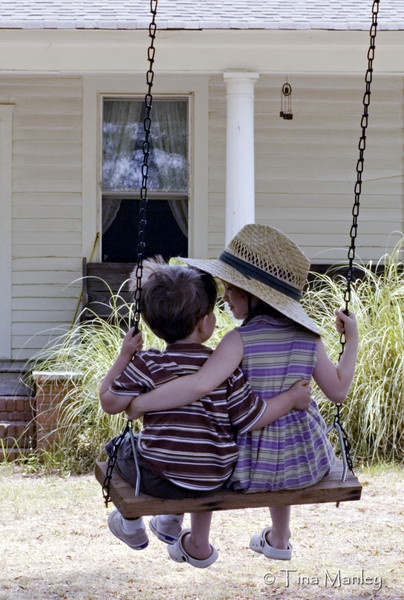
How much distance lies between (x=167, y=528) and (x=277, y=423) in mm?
657

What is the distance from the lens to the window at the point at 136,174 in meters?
9.93

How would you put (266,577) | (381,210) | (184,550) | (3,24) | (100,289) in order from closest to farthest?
(184,550), (266,577), (3,24), (100,289), (381,210)

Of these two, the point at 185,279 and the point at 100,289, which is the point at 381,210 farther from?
the point at 185,279

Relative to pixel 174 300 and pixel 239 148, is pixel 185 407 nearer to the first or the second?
pixel 174 300

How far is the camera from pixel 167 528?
391 centimetres

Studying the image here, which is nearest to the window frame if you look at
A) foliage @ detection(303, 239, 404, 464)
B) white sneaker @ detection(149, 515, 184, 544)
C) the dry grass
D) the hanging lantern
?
the hanging lantern

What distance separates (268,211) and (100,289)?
189 cm

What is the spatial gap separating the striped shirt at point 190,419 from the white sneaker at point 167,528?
0.44 m

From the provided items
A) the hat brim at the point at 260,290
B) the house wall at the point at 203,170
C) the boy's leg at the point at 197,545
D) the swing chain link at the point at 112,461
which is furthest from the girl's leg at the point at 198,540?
the house wall at the point at 203,170

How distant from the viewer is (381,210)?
33.3ft

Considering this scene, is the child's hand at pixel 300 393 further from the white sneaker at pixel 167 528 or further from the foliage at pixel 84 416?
the foliage at pixel 84 416

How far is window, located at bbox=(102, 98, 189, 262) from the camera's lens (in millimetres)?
9930

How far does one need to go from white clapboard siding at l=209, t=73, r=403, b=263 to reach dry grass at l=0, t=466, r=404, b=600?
139 inches

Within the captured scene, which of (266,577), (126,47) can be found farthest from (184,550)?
(126,47)
